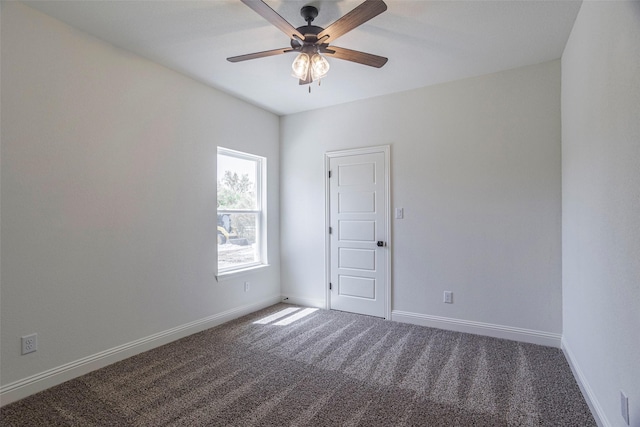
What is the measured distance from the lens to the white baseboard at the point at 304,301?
4.31 meters

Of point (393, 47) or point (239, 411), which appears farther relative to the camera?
point (393, 47)

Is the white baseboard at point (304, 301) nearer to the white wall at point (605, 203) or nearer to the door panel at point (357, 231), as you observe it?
the door panel at point (357, 231)

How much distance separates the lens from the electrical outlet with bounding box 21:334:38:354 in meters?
2.21

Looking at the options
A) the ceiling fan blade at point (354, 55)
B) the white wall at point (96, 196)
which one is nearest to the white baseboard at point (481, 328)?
the white wall at point (96, 196)

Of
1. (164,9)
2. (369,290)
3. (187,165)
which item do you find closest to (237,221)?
(187,165)

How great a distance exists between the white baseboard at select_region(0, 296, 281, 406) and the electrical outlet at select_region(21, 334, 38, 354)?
0.19 meters

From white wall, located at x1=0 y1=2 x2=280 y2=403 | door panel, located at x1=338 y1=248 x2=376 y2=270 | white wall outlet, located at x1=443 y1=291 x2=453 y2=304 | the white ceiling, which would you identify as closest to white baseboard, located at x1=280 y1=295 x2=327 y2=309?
door panel, located at x1=338 y1=248 x2=376 y2=270

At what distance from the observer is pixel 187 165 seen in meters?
3.35

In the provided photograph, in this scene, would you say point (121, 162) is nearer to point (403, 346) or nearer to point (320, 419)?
point (320, 419)

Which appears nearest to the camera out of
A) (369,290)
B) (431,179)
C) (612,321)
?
(612,321)

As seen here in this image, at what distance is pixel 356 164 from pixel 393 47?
61.1 inches

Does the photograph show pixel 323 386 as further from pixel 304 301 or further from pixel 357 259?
pixel 304 301

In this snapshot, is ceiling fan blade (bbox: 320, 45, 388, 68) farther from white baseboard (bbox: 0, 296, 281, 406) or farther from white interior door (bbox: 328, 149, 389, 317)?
white baseboard (bbox: 0, 296, 281, 406)

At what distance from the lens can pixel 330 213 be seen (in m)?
4.27
